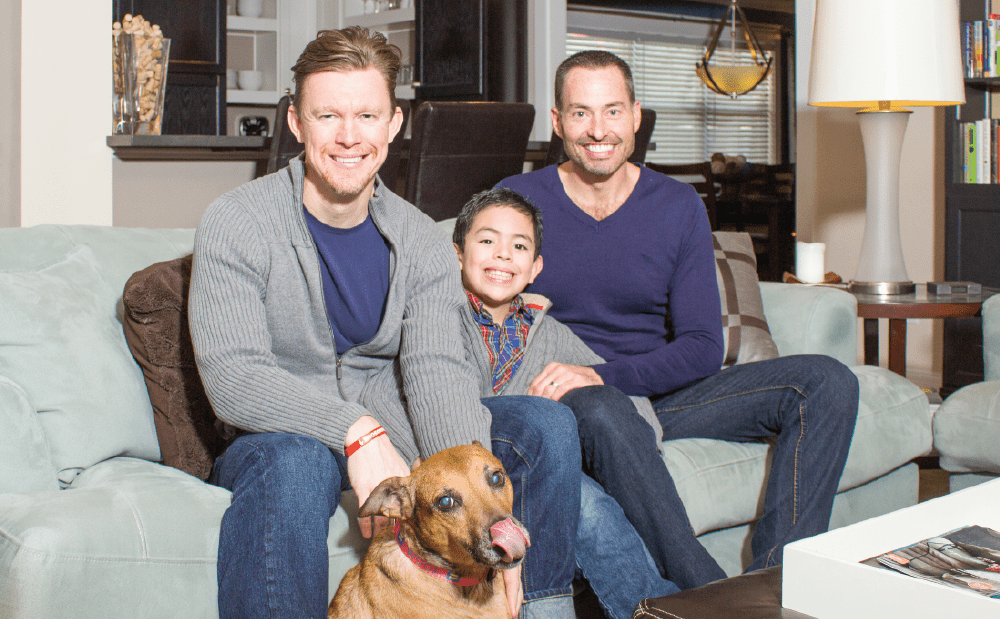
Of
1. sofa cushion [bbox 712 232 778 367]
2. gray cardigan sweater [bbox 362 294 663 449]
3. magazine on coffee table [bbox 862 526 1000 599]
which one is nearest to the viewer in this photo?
magazine on coffee table [bbox 862 526 1000 599]

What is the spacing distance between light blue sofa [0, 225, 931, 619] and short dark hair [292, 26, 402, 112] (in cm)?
56

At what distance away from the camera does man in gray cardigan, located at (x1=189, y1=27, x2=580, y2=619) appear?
4.36ft

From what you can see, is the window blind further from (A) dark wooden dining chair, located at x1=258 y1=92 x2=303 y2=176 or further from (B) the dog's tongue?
(B) the dog's tongue

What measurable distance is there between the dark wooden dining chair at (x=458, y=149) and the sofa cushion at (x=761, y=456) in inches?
58.1

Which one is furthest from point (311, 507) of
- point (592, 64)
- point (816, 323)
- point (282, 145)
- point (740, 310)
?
point (282, 145)

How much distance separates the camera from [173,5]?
5.48m

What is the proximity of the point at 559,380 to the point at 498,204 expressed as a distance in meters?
0.40

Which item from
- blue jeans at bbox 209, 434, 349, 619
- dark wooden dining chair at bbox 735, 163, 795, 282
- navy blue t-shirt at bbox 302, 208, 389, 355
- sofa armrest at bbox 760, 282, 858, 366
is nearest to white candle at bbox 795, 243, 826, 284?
sofa armrest at bbox 760, 282, 858, 366

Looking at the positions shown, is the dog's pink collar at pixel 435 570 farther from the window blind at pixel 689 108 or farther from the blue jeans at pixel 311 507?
the window blind at pixel 689 108

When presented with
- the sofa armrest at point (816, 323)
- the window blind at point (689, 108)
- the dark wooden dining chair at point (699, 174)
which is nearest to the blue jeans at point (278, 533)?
the sofa armrest at point (816, 323)

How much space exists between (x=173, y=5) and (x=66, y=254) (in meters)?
4.21

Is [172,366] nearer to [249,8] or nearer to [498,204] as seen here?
[498,204]

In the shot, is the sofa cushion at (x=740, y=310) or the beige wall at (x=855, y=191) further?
the beige wall at (x=855, y=191)

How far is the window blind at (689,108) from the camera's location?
798cm
